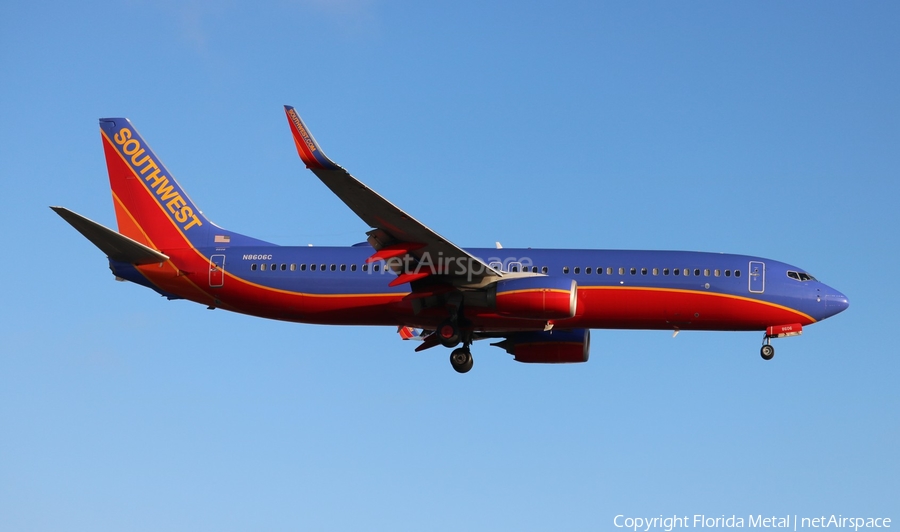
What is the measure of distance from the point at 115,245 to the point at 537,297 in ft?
51.8

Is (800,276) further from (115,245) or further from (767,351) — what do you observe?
(115,245)

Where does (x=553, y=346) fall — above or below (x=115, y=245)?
below

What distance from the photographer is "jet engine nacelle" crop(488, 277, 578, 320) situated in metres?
38.3

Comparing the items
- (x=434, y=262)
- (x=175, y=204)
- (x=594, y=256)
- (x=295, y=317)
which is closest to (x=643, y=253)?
(x=594, y=256)

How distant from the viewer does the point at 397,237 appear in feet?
125

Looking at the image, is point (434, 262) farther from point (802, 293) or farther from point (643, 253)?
point (802, 293)

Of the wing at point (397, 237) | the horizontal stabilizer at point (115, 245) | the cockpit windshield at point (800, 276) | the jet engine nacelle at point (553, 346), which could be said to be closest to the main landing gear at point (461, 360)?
the jet engine nacelle at point (553, 346)

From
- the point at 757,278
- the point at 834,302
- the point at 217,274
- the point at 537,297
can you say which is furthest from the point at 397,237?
the point at 834,302

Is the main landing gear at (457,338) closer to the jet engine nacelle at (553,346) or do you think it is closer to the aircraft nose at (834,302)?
the jet engine nacelle at (553,346)

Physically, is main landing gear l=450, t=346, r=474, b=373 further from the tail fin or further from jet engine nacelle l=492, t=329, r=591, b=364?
the tail fin

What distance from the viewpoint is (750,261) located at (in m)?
41.2

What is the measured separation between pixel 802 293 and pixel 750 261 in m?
2.13

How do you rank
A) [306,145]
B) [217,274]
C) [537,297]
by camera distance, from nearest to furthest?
1. [306,145]
2. [537,297]
3. [217,274]

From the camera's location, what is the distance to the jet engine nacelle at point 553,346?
143ft
